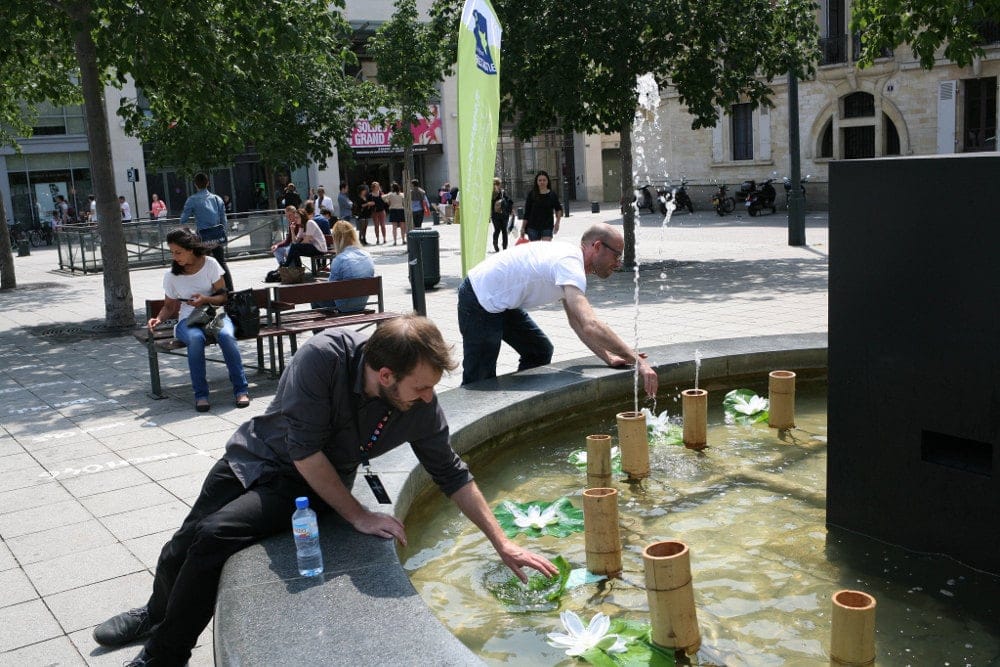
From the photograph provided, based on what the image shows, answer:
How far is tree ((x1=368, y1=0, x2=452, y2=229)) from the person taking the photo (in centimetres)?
2400

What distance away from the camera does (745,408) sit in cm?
618

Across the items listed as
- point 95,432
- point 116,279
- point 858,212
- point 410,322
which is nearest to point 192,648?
point 410,322

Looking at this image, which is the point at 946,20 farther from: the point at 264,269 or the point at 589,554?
the point at 264,269

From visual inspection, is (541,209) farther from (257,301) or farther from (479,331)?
(479,331)

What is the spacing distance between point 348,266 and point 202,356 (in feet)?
8.51

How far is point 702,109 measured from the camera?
588 inches

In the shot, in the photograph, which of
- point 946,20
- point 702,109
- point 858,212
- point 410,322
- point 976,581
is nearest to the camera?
point 410,322

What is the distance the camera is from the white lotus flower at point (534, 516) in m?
4.49

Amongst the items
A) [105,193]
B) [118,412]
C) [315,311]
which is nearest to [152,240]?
[105,193]

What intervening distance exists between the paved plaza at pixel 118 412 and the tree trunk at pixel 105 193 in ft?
1.36

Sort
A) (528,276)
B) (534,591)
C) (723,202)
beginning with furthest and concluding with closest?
(723,202)
(528,276)
(534,591)

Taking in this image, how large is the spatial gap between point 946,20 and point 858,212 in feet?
27.4

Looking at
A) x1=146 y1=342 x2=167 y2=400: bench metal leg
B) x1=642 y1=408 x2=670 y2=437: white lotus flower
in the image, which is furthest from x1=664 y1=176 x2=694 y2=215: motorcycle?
x1=642 y1=408 x2=670 y2=437: white lotus flower

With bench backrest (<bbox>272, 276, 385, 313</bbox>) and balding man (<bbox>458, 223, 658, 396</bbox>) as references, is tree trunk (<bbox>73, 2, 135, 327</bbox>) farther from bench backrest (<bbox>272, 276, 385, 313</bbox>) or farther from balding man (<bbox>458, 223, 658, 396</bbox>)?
balding man (<bbox>458, 223, 658, 396</bbox>)
